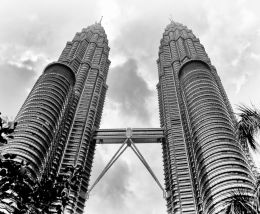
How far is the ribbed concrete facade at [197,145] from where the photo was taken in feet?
268

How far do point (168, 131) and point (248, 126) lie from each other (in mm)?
105320

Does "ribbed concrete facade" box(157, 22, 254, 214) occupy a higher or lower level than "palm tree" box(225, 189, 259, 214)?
higher

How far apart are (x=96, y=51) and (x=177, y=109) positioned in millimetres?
57796

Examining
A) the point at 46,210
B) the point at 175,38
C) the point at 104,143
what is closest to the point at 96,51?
the point at 175,38

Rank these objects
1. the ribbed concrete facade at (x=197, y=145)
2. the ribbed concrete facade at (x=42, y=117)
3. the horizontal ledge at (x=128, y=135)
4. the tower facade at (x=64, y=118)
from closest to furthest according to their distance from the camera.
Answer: the ribbed concrete facade at (x=197, y=145)
the ribbed concrete facade at (x=42, y=117)
the tower facade at (x=64, y=118)
the horizontal ledge at (x=128, y=135)

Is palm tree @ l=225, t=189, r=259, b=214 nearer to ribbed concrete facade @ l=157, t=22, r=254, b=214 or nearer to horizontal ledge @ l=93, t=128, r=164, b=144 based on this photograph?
ribbed concrete facade @ l=157, t=22, r=254, b=214

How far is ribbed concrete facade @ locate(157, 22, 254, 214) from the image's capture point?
81.8 metres

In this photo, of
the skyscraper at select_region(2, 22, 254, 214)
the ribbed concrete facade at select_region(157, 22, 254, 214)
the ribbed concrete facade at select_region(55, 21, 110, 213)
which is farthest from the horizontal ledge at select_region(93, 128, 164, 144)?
the ribbed concrete facade at select_region(157, 22, 254, 214)

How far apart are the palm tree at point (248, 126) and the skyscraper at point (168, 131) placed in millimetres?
58276

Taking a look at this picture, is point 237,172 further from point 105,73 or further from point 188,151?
point 105,73

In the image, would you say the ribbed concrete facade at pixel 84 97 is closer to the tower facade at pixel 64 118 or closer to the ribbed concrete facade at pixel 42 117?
the tower facade at pixel 64 118

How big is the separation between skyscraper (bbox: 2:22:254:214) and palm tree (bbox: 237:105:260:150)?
191 feet

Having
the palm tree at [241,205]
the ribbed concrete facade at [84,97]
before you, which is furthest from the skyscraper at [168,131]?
the palm tree at [241,205]

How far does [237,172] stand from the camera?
8138 centimetres
